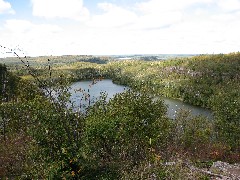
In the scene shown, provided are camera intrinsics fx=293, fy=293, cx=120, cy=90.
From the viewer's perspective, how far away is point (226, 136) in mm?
52688

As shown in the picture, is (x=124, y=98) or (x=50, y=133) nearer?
(x=50, y=133)

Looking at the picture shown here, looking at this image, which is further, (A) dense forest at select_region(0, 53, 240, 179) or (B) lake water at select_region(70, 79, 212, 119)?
(B) lake water at select_region(70, 79, 212, 119)

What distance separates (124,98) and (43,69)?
85.0ft

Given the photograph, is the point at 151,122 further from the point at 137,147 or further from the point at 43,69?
the point at 43,69

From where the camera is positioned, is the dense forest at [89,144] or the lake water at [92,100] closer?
the dense forest at [89,144]

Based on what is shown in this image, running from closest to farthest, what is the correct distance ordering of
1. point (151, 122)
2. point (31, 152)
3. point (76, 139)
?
point (76, 139) → point (31, 152) → point (151, 122)

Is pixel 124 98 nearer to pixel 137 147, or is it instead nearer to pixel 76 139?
pixel 137 147

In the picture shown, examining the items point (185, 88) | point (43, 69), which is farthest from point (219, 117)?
point (185, 88)

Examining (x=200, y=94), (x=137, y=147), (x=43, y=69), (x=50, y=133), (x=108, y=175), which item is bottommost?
(x=200, y=94)

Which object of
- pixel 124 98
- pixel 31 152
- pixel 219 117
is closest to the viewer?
pixel 31 152

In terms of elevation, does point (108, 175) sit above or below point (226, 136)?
above

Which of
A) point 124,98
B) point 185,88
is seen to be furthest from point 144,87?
point 185,88

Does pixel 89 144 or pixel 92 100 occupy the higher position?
pixel 92 100

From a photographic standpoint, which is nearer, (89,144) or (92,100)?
(89,144)
